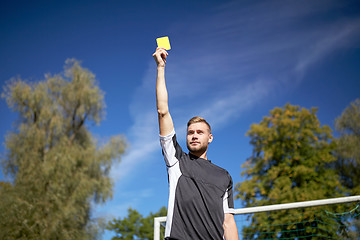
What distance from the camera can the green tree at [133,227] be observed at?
30406mm

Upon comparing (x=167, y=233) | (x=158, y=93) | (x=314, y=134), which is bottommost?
(x=167, y=233)

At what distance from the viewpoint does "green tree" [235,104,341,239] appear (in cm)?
1568

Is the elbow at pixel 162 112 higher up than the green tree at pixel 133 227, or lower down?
lower down

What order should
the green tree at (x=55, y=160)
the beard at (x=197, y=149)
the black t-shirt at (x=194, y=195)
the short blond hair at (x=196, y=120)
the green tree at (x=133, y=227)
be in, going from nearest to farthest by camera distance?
the black t-shirt at (x=194, y=195), the beard at (x=197, y=149), the short blond hair at (x=196, y=120), the green tree at (x=55, y=160), the green tree at (x=133, y=227)

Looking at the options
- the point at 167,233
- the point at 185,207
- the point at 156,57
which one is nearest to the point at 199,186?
the point at 185,207

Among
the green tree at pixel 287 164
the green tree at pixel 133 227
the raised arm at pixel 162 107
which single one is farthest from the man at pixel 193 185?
the green tree at pixel 133 227

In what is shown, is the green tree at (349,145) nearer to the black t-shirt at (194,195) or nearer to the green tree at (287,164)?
the green tree at (287,164)

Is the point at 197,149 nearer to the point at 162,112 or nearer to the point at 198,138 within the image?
the point at 198,138

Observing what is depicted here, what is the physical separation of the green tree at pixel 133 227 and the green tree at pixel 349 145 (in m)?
18.8

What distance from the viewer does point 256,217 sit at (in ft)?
50.1

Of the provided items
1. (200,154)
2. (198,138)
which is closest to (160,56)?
(198,138)

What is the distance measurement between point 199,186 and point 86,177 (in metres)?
15.4

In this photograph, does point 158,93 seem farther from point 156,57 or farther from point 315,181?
point 315,181

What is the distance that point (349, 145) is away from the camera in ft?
57.5
